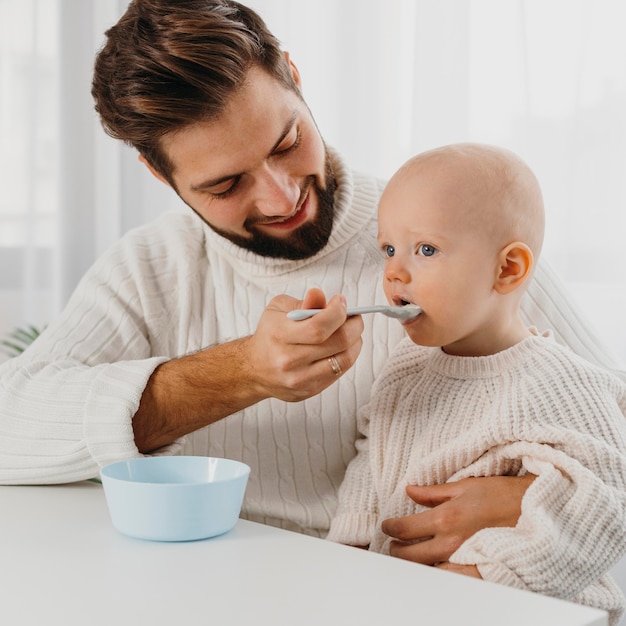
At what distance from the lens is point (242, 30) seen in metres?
1.44

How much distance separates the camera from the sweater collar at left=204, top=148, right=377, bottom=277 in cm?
157

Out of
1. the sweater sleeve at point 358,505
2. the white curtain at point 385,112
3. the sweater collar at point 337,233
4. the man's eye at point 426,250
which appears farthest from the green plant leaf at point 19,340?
the man's eye at point 426,250

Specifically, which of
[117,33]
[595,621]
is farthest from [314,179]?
[595,621]

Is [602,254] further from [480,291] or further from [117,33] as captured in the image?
[117,33]

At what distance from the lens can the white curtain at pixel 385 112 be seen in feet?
5.96

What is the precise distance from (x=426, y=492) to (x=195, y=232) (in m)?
0.75

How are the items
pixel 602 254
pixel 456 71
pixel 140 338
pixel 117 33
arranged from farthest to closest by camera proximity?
pixel 456 71
pixel 602 254
pixel 140 338
pixel 117 33

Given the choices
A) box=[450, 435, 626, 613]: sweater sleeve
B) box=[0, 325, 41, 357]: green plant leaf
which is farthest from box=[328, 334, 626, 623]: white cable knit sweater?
box=[0, 325, 41, 357]: green plant leaf

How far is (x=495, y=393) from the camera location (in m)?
1.20

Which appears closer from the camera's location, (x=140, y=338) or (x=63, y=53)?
(x=140, y=338)

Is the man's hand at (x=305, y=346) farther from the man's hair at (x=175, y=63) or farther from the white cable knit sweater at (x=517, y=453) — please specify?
the man's hair at (x=175, y=63)

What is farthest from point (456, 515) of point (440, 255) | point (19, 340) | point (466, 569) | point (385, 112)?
point (19, 340)

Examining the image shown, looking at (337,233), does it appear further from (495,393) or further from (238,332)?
(495,393)

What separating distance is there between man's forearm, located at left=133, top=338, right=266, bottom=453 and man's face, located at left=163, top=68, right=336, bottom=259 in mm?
274
